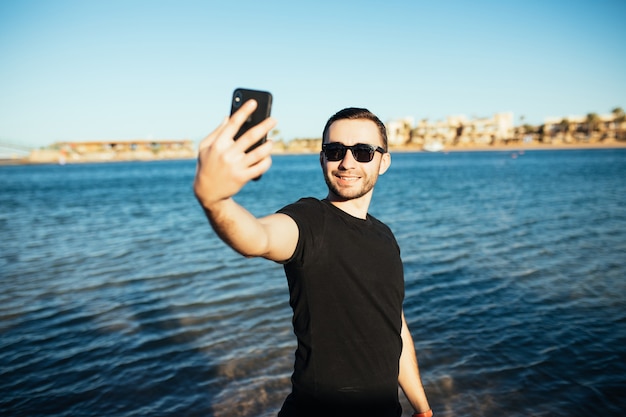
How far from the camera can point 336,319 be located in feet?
6.95

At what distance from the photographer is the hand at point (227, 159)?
1183 mm

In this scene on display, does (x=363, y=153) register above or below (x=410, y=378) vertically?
above

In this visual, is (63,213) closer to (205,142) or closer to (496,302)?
(496,302)

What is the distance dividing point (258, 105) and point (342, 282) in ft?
3.68

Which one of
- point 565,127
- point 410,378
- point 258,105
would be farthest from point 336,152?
point 565,127

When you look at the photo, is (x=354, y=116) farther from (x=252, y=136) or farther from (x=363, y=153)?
(x=252, y=136)

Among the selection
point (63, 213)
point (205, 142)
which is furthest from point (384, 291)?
point (63, 213)

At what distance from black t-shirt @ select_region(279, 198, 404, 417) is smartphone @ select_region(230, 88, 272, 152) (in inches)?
29.3

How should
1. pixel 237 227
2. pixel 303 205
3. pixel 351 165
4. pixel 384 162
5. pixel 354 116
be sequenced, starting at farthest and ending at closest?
1. pixel 384 162
2. pixel 354 116
3. pixel 351 165
4. pixel 303 205
5. pixel 237 227

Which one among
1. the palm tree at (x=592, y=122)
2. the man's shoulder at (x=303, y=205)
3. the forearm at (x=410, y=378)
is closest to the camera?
the man's shoulder at (x=303, y=205)

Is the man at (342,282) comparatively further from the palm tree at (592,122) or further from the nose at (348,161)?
the palm tree at (592,122)

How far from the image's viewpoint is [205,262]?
12258 mm

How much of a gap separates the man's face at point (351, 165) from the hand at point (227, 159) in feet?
3.84

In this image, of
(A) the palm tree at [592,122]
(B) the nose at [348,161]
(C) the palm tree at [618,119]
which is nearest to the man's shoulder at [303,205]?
(B) the nose at [348,161]
